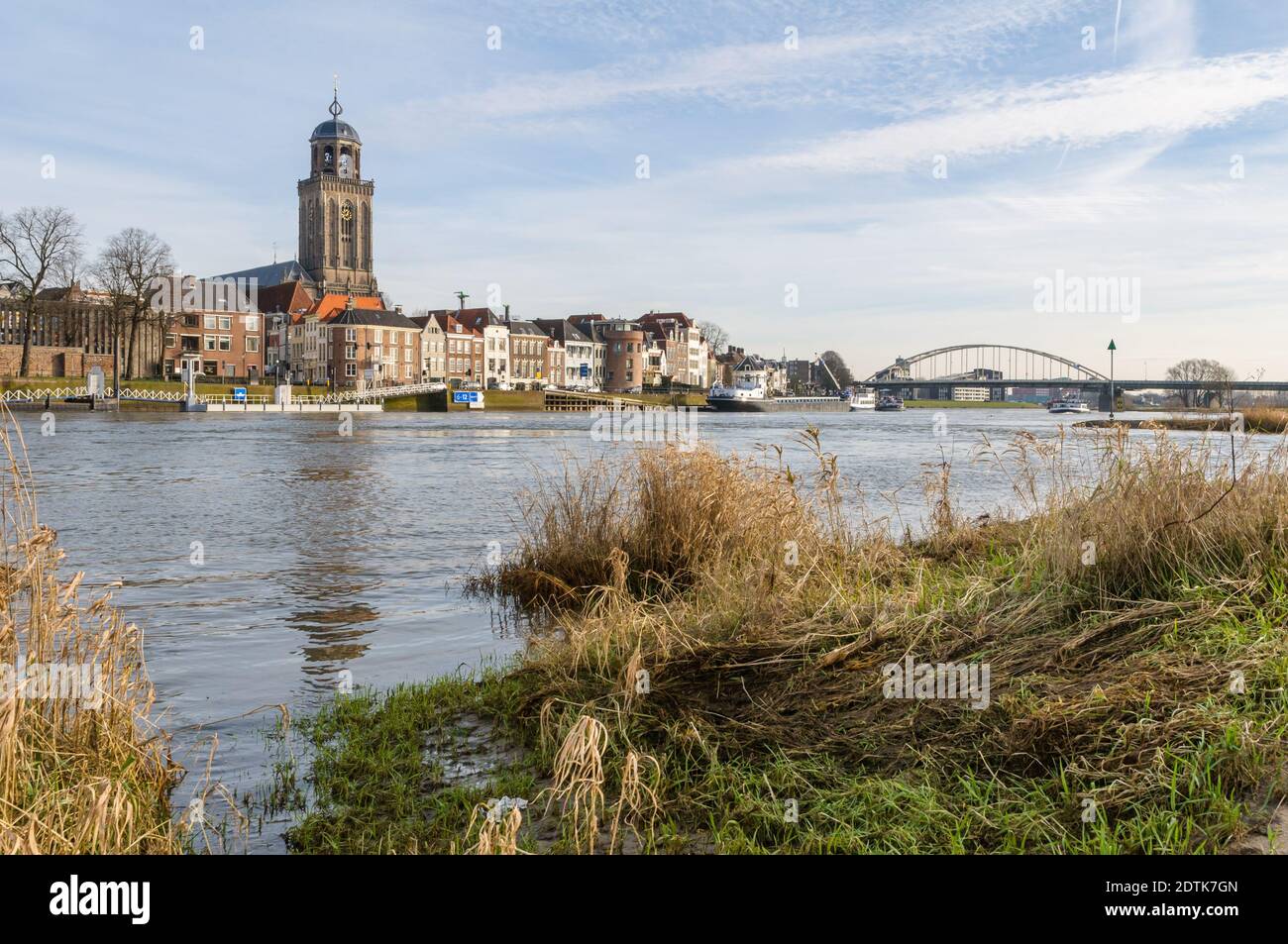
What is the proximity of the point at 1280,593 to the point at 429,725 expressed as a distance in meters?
5.19

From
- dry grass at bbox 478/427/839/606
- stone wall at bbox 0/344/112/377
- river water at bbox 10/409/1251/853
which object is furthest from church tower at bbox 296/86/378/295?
dry grass at bbox 478/427/839/606

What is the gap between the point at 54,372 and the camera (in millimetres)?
97875

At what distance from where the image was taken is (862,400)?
144 m

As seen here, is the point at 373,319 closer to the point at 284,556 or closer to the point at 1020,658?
the point at 284,556

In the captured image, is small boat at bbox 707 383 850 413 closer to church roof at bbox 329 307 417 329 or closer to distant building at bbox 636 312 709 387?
distant building at bbox 636 312 709 387

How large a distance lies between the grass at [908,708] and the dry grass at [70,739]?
0.86 meters

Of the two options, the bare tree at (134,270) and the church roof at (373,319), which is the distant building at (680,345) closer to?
the church roof at (373,319)

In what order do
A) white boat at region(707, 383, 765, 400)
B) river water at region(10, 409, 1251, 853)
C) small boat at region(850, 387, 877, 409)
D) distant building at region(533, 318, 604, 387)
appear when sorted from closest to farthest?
river water at region(10, 409, 1251, 853) → white boat at region(707, 383, 765, 400) → small boat at region(850, 387, 877, 409) → distant building at region(533, 318, 604, 387)

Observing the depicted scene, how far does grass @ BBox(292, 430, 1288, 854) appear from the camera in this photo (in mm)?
4312

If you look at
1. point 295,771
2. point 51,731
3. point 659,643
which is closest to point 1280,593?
point 659,643

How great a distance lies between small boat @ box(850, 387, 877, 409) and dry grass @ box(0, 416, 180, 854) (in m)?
140

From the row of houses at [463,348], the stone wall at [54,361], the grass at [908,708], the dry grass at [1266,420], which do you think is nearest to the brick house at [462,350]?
the row of houses at [463,348]

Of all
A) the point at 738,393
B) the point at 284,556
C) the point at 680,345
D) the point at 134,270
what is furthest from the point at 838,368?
the point at 284,556
